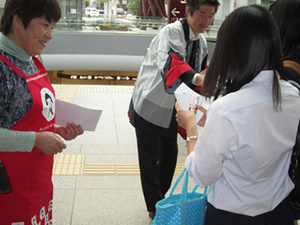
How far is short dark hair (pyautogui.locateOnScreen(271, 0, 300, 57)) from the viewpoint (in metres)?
1.61

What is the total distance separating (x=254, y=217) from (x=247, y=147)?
286mm

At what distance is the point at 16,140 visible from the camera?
1.49 meters

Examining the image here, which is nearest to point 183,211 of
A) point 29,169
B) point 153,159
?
point 29,169

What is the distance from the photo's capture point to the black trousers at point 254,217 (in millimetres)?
1342

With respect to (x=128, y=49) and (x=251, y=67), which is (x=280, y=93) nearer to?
(x=251, y=67)

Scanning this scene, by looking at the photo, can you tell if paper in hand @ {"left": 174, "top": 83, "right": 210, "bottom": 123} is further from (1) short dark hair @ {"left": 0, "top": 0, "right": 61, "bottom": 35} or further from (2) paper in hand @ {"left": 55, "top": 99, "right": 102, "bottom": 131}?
(1) short dark hair @ {"left": 0, "top": 0, "right": 61, "bottom": 35}

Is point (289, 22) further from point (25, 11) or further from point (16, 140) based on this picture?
point (16, 140)

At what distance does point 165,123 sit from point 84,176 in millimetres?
1301

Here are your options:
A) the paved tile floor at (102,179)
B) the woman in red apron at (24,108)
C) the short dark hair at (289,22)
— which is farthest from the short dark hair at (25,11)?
the paved tile floor at (102,179)

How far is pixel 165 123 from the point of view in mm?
2615

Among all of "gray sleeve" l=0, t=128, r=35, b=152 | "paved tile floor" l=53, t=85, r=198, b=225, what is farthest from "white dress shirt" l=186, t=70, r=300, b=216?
"paved tile floor" l=53, t=85, r=198, b=225

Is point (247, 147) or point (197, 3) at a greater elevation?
point (197, 3)

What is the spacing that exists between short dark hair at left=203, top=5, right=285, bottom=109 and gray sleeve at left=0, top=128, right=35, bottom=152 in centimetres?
78

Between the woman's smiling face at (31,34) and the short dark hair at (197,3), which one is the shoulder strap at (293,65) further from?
the woman's smiling face at (31,34)
